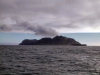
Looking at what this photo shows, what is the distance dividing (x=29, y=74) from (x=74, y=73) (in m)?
6.95

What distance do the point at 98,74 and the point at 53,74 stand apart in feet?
22.1

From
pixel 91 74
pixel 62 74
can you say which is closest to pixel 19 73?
pixel 62 74

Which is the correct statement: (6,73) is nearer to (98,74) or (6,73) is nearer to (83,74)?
(83,74)

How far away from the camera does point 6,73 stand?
30.0 meters

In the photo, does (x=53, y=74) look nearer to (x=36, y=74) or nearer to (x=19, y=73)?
(x=36, y=74)

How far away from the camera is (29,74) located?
29766 mm

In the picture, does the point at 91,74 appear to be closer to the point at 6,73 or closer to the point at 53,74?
the point at 53,74

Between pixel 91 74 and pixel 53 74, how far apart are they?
5.68 meters

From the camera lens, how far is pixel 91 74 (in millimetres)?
30125

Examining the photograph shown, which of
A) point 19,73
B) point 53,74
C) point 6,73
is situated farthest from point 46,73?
point 6,73

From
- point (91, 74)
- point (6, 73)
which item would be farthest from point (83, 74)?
point (6, 73)

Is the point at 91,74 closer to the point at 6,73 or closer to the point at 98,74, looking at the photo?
the point at 98,74

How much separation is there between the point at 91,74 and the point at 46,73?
22.1ft

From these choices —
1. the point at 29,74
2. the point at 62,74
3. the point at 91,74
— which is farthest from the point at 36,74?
the point at 91,74
